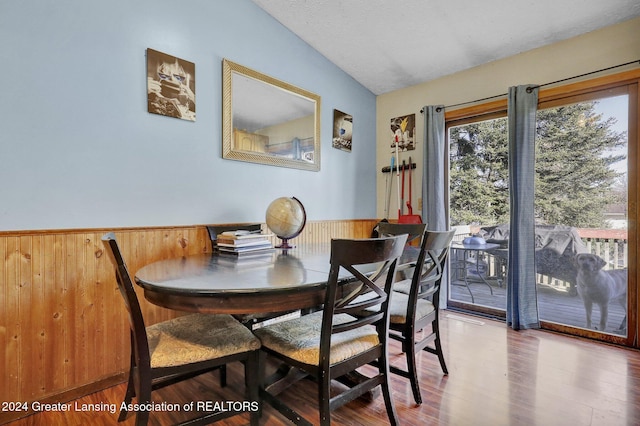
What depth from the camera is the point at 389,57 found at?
122 inches

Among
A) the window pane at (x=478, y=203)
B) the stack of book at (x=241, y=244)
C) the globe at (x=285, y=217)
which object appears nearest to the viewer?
the stack of book at (x=241, y=244)

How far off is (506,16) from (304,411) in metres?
2.98

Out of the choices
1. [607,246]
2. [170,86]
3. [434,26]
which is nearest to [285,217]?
[170,86]

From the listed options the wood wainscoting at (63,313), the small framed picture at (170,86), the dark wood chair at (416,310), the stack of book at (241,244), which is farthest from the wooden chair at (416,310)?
the small framed picture at (170,86)

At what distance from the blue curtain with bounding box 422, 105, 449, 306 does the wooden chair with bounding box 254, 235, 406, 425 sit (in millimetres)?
1958

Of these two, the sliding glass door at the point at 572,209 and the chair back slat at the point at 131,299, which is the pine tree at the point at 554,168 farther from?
the chair back slat at the point at 131,299

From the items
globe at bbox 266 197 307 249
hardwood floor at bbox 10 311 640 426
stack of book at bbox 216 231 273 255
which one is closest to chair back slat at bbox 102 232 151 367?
hardwood floor at bbox 10 311 640 426

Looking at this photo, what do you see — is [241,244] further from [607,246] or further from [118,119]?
[607,246]

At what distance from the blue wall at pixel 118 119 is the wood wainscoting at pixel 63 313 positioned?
0.10 meters

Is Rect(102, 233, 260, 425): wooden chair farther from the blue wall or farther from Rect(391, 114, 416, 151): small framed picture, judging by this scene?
Rect(391, 114, 416, 151): small framed picture

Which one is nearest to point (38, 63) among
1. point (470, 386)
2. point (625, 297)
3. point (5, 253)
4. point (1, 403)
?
point (5, 253)

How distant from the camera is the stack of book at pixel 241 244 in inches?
77.2

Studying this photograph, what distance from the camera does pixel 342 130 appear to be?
3.41 meters

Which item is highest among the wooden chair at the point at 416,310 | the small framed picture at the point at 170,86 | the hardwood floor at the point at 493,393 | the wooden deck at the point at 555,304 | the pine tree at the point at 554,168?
the small framed picture at the point at 170,86
